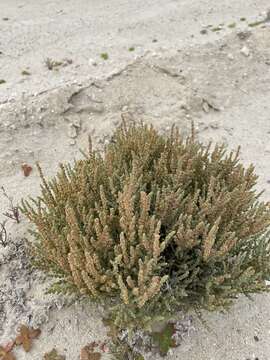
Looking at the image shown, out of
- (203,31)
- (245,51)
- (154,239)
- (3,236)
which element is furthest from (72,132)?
(203,31)

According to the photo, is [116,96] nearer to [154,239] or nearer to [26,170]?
[26,170]

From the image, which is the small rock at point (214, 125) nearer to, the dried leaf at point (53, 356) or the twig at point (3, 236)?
the twig at point (3, 236)

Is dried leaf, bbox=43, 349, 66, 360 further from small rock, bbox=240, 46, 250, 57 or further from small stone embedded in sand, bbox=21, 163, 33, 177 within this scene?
small rock, bbox=240, 46, 250, 57

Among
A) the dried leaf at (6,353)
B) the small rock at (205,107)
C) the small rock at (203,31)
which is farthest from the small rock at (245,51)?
the dried leaf at (6,353)

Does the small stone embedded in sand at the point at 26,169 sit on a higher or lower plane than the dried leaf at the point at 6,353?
higher

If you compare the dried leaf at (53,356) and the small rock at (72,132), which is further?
the small rock at (72,132)

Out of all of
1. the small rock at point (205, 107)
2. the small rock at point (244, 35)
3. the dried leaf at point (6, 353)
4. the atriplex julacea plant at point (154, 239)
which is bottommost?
the dried leaf at point (6, 353)
